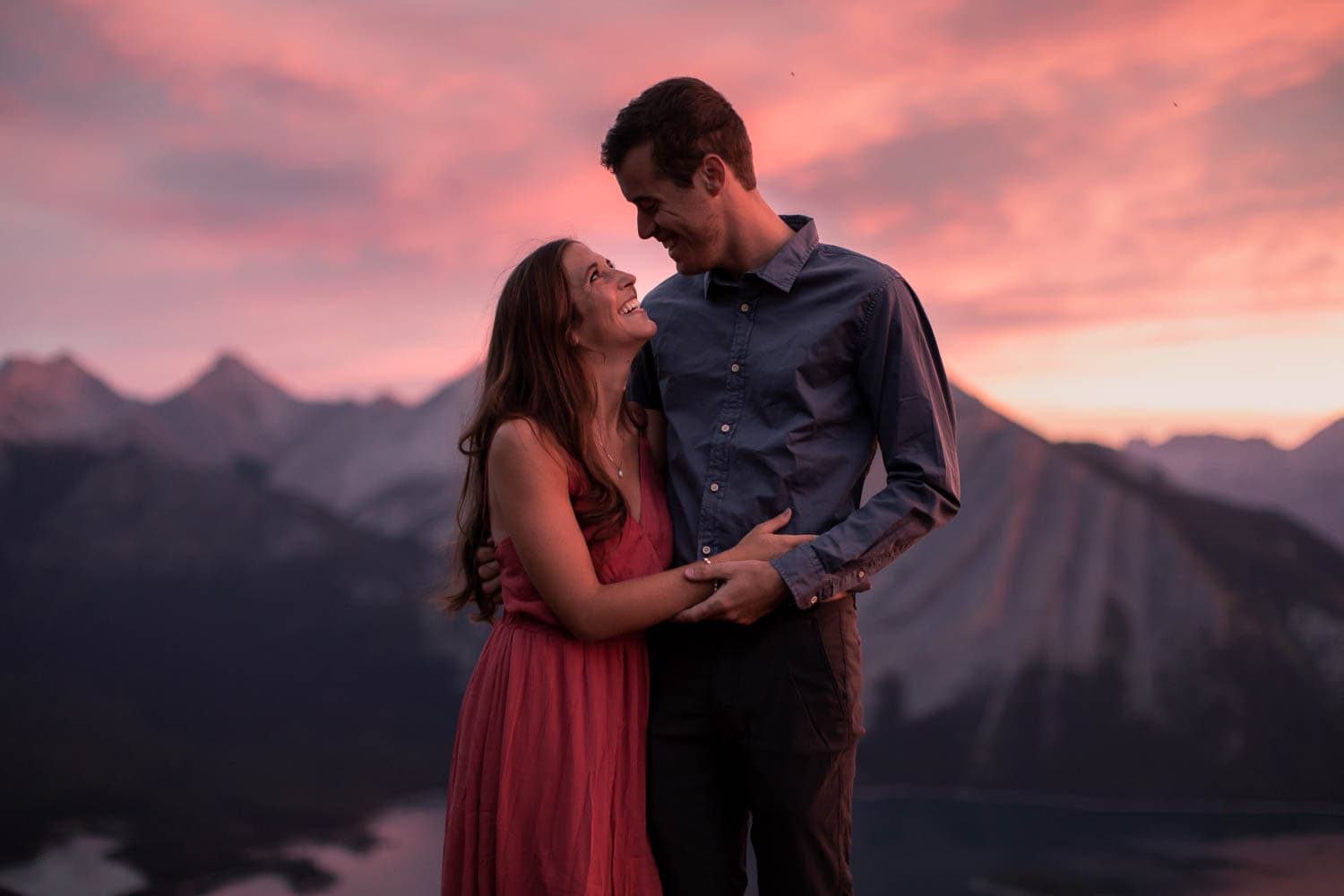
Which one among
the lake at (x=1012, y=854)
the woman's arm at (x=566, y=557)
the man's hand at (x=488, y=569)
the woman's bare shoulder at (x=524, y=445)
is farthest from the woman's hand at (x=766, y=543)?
the lake at (x=1012, y=854)

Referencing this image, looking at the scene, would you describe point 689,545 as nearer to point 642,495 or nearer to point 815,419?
point 642,495

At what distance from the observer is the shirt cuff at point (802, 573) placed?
1.70 metres

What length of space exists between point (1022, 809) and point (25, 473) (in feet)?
18.8

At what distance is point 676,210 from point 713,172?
85 mm

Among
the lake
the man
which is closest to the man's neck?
the man

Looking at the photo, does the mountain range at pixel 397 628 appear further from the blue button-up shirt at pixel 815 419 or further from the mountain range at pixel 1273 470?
the blue button-up shirt at pixel 815 419

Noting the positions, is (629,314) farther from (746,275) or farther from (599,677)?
(599,677)

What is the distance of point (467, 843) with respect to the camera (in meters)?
1.82

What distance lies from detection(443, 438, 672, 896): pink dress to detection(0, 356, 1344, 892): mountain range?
4154 millimetres

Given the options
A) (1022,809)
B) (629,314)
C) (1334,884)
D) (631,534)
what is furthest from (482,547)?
(1022,809)

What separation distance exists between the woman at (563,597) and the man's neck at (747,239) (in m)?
0.18

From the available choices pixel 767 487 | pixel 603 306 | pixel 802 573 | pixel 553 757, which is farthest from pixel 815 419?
pixel 553 757

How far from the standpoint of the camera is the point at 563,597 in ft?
5.71

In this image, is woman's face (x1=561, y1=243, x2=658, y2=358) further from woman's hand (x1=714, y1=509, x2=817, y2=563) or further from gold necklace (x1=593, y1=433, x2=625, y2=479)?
woman's hand (x1=714, y1=509, x2=817, y2=563)
